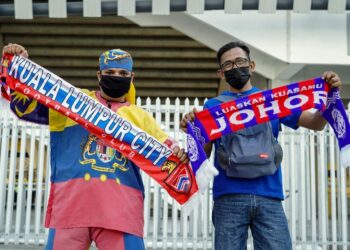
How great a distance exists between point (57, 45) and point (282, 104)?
11.2m

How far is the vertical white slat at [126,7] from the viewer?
8102 mm

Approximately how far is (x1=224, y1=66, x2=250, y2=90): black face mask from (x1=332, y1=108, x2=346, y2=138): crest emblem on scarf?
2.03ft

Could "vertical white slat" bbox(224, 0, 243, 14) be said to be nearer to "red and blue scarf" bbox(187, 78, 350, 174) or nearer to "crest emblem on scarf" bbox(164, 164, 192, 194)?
"red and blue scarf" bbox(187, 78, 350, 174)

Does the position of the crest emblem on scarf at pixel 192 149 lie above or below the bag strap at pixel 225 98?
below

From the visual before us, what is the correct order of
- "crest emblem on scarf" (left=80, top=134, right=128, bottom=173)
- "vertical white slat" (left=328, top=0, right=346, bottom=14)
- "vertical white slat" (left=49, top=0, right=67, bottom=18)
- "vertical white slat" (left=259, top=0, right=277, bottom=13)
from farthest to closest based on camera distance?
"vertical white slat" (left=49, top=0, right=67, bottom=18)
"vertical white slat" (left=259, top=0, right=277, bottom=13)
"vertical white slat" (left=328, top=0, right=346, bottom=14)
"crest emblem on scarf" (left=80, top=134, right=128, bottom=173)

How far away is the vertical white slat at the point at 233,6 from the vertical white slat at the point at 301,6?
93 cm

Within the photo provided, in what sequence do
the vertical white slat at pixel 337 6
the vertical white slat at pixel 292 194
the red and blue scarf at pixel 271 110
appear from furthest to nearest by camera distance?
1. the vertical white slat at pixel 337 6
2. the vertical white slat at pixel 292 194
3. the red and blue scarf at pixel 271 110

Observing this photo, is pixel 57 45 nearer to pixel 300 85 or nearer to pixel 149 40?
pixel 149 40

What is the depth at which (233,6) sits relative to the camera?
26.0 ft

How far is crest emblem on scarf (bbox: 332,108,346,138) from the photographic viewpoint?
296 centimetres

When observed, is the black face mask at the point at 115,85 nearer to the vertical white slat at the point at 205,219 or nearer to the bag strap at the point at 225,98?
the bag strap at the point at 225,98

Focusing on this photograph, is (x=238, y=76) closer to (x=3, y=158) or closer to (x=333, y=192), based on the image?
(x=333, y=192)

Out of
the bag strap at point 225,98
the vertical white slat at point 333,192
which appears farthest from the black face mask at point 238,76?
the vertical white slat at point 333,192

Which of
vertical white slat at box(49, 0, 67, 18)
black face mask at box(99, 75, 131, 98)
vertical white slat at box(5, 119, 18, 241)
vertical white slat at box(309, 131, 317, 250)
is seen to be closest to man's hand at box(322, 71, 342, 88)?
black face mask at box(99, 75, 131, 98)
